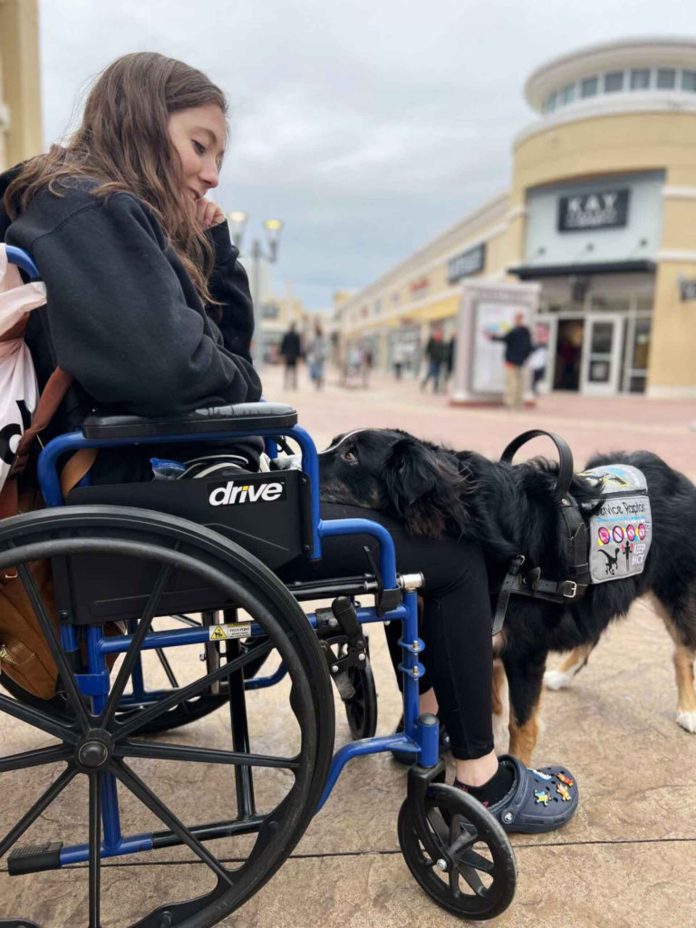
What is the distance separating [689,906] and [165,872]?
4.19ft

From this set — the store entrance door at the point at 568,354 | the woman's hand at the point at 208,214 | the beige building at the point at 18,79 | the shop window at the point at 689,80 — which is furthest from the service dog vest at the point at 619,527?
the shop window at the point at 689,80

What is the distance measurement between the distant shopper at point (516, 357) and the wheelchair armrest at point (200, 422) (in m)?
11.8

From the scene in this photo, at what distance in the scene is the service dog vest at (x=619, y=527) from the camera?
5.94 feet

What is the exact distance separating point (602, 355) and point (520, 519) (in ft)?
62.0

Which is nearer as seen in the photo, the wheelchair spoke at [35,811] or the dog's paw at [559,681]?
the wheelchair spoke at [35,811]

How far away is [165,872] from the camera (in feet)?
5.45

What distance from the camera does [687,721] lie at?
235 cm

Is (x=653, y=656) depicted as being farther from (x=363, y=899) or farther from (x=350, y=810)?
(x=363, y=899)

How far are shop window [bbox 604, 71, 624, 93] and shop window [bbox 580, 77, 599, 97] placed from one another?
0.30 meters

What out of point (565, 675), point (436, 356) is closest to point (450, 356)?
point (436, 356)

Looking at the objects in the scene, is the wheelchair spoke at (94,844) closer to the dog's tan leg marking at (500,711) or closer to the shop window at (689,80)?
the dog's tan leg marking at (500,711)

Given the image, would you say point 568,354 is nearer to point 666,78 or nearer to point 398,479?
point 666,78

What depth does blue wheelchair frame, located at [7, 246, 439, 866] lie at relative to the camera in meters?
1.25

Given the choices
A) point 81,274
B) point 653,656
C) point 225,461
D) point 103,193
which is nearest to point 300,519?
point 225,461
